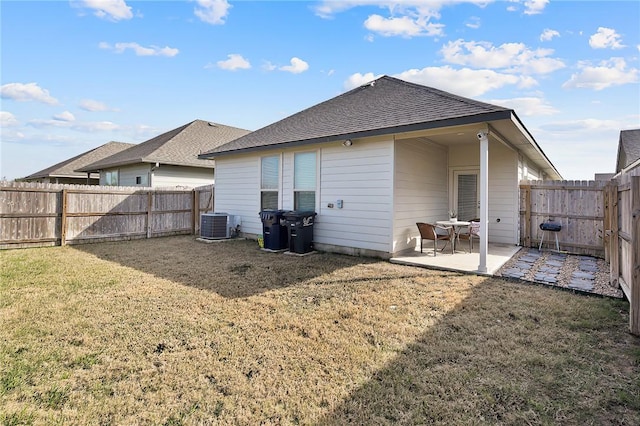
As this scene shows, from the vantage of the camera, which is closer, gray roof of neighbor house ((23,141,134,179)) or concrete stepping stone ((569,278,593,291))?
concrete stepping stone ((569,278,593,291))

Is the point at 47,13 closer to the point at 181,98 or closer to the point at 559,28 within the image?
the point at 181,98

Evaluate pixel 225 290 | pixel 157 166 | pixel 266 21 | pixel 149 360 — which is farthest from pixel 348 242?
pixel 157 166

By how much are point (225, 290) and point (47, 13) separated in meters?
8.24

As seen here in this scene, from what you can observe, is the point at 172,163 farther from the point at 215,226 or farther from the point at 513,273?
the point at 513,273

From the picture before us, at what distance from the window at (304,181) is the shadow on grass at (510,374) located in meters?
5.07

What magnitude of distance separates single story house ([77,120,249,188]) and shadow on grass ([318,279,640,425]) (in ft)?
39.8

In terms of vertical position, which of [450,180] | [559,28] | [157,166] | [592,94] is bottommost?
[450,180]

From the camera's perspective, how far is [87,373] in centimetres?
258

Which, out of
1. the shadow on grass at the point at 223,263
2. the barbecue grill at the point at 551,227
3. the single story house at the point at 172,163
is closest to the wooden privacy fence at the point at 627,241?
the barbecue grill at the point at 551,227

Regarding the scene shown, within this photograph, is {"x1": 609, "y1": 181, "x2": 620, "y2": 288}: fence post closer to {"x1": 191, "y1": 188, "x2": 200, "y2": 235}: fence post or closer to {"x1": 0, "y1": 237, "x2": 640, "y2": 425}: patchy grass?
{"x1": 0, "y1": 237, "x2": 640, "y2": 425}: patchy grass

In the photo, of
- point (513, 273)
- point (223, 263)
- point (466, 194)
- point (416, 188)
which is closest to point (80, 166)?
point (223, 263)

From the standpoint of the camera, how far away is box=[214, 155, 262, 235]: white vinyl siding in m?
9.71

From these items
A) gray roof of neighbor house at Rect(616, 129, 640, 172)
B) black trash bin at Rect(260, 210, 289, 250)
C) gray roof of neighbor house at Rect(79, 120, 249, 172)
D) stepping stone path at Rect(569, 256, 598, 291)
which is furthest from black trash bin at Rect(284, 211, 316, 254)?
gray roof of neighbor house at Rect(616, 129, 640, 172)

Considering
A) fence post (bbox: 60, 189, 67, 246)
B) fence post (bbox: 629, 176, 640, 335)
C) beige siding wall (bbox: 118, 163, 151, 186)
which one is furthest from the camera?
beige siding wall (bbox: 118, 163, 151, 186)
